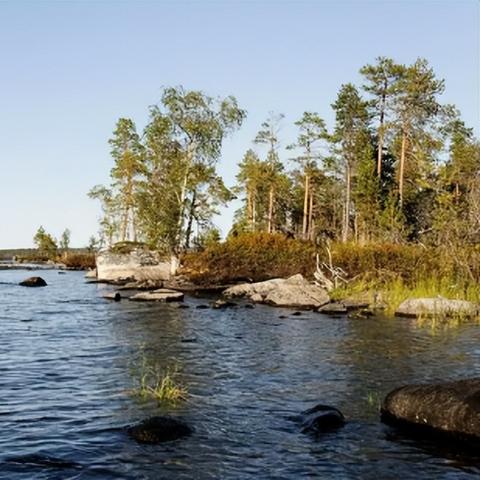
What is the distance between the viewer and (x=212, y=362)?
15.0m

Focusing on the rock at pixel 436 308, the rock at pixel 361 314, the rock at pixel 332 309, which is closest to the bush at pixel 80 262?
the rock at pixel 332 309

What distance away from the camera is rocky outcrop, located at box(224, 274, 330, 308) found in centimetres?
2958

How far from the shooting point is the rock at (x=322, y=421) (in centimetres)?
913

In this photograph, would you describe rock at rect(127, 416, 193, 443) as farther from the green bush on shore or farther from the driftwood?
the driftwood

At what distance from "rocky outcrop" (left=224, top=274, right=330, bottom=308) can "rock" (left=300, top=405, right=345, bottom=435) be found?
18.9 m

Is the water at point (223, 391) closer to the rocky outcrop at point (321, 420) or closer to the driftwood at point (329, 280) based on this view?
the rocky outcrop at point (321, 420)

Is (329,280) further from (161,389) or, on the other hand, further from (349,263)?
(161,389)

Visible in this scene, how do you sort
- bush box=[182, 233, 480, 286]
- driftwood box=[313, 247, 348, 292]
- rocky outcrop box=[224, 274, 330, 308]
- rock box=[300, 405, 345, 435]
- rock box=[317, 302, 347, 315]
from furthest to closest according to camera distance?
driftwood box=[313, 247, 348, 292] < bush box=[182, 233, 480, 286] < rocky outcrop box=[224, 274, 330, 308] < rock box=[317, 302, 347, 315] < rock box=[300, 405, 345, 435]

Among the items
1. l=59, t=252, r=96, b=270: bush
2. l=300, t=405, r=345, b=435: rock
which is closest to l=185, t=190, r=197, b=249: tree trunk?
l=59, t=252, r=96, b=270: bush

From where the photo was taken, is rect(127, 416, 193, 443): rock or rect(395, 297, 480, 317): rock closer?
rect(127, 416, 193, 443): rock

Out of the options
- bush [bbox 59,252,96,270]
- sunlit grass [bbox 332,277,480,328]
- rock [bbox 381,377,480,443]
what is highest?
bush [bbox 59,252,96,270]

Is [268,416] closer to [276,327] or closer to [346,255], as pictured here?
[276,327]

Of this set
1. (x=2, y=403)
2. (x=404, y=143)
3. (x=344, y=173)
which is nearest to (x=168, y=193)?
(x=404, y=143)

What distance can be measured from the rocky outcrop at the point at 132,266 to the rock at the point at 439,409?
134ft
